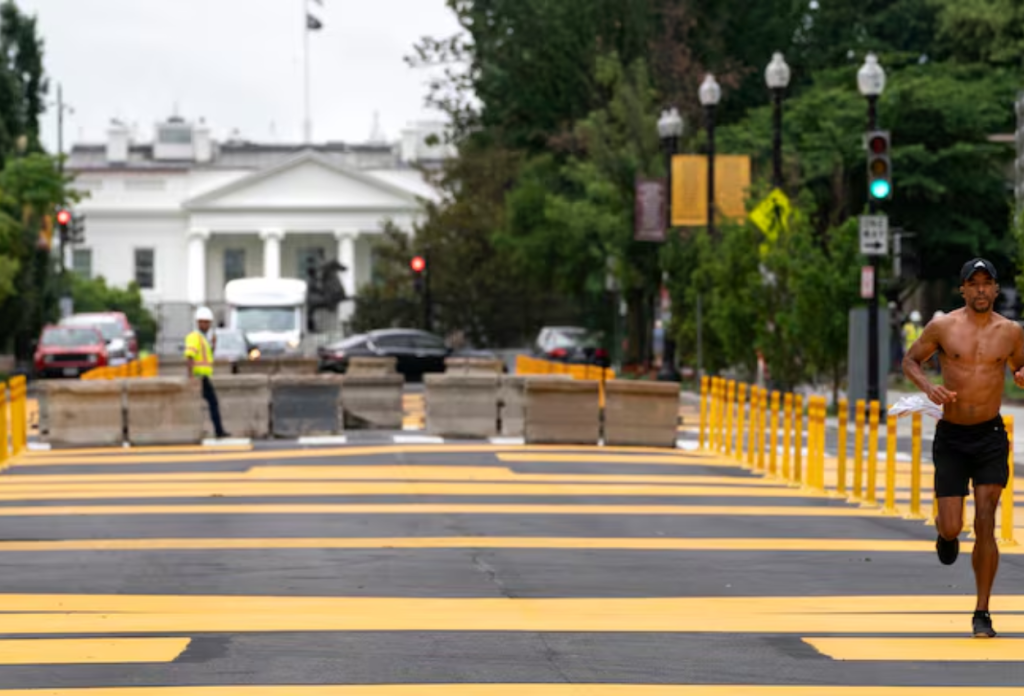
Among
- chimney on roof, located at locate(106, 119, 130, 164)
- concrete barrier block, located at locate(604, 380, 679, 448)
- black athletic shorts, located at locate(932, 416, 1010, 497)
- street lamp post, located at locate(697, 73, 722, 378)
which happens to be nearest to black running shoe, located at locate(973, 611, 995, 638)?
black athletic shorts, located at locate(932, 416, 1010, 497)

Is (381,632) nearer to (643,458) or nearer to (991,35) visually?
(643,458)

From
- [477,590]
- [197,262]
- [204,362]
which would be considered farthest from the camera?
[197,262]

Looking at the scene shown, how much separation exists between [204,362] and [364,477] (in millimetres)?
7350

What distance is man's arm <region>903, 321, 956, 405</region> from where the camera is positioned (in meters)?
11.5

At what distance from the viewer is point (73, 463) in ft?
85.5

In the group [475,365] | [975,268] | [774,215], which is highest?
[774,215]

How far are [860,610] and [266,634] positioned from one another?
3401mm

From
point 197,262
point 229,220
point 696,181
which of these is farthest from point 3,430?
point 197,262

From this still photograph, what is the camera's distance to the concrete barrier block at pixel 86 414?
28766mm

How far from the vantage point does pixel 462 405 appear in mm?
30781

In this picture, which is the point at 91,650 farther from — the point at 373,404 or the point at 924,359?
the point at 373,404

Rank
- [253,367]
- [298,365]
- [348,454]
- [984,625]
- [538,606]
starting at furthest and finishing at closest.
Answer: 1. [298,365]
2. [253,367]
3. [348,454]
4. [538,606]
5. [984,625]

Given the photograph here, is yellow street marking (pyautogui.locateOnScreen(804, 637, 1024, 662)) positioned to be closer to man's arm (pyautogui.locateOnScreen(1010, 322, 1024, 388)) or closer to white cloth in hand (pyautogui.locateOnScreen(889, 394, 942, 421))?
white cloth in hand (pyautogui.locateOnScreen(889, 394, 942, 421))

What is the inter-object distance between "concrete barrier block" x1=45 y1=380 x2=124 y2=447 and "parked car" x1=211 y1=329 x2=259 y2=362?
1014 inches
